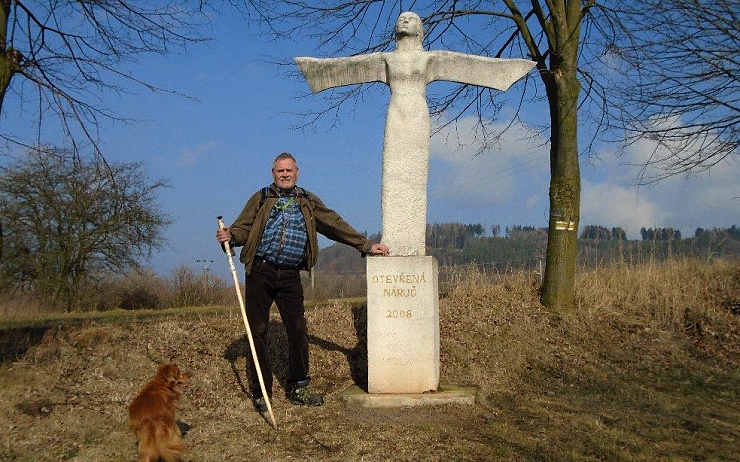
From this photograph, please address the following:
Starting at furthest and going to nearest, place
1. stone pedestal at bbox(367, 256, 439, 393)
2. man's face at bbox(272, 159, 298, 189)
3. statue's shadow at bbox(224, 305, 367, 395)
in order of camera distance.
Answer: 1. statue's shadow at bbox(224, 305, 367, 395)
2. stone pedestal at bbox(367, 256, 439, 393)
3. man's face at bbox(272, 159, 298, 189)

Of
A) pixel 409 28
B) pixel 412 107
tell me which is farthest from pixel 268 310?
pixel 409 28

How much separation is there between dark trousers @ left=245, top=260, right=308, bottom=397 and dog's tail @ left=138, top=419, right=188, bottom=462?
5.48 ft

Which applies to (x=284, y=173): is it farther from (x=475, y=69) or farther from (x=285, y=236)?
(x=475, y=69)

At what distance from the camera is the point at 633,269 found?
11.2m

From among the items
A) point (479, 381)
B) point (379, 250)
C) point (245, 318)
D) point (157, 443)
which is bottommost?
point (479, 381)

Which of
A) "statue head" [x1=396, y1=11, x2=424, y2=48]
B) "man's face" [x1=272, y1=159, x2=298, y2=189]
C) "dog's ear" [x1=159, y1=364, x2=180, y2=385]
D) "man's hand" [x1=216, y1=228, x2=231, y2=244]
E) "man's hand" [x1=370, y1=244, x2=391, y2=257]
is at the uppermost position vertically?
"statue head" [x1=396, y1=11, x2=424, y2=48]

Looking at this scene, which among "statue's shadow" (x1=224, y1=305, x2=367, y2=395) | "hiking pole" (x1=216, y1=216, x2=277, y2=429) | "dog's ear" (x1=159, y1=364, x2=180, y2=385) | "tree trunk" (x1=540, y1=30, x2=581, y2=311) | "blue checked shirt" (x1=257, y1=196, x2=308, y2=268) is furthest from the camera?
"tree trunk" (x1=540, y1=30, x2=581, y2=311)

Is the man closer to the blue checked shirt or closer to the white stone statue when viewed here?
the blue checked shirt

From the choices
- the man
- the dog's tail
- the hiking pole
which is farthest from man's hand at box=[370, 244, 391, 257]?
the dog's tail

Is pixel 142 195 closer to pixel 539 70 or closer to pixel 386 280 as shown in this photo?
pixel 539 70

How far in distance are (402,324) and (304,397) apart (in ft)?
3.81

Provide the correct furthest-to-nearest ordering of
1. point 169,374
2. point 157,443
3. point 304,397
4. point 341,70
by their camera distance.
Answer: point 341,70 < point 304,397 < point 169,374 < point 157,443

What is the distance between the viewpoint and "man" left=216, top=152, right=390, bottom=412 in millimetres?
6035

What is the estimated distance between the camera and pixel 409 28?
6.60 metres
